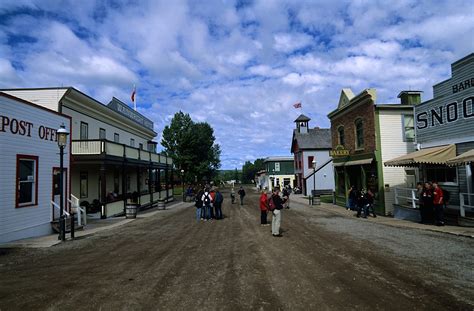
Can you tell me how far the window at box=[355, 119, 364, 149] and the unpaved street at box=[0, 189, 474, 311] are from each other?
10.9m

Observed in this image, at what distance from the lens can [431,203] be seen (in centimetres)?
1341

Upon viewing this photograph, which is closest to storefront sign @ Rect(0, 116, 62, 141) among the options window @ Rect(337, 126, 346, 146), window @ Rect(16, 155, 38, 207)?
window @ Rect(16, 155, 38, 207)

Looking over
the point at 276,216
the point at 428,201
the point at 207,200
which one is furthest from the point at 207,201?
the point at 428,201

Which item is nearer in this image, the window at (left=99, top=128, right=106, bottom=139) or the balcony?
the balcony

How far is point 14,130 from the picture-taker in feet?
36.7

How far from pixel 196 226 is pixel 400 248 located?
28.4ft

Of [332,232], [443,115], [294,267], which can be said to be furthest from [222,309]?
[443,115]

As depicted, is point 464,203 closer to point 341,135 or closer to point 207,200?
point 341,135

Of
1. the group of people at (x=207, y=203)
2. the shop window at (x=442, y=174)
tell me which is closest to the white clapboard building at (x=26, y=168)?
the group of people at (x=207, y=203)

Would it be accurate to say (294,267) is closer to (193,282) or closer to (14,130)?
(193,282)

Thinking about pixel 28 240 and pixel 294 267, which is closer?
pixel 294 267

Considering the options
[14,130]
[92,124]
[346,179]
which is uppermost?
[92,124]

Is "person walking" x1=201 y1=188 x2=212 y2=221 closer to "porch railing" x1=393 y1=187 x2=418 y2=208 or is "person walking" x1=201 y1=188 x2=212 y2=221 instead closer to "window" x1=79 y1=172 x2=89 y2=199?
"window" x1=79 y1=172 x2=89 y2=199

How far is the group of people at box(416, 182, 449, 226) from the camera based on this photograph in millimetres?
12928
